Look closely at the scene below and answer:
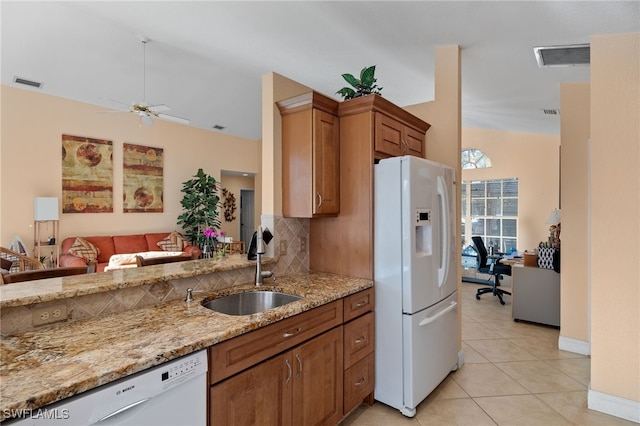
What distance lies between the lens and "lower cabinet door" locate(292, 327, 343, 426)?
170cm

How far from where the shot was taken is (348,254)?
2.53 m

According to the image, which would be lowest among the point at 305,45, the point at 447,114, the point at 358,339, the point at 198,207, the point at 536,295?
the point at 536,295

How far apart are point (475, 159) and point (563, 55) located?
15.0ft

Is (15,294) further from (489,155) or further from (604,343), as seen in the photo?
(489,155)

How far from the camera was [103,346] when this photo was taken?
119 cm

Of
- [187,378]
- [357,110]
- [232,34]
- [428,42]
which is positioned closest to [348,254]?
[357,110]

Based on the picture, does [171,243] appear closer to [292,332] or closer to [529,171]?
[292,332]

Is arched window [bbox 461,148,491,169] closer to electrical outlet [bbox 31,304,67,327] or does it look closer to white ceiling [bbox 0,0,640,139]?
white ceiling [bbox 0,0,640,139]

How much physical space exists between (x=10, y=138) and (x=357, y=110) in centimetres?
543

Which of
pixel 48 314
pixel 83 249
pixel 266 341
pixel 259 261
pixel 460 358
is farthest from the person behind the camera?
pixel 83 249

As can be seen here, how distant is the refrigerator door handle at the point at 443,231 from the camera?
2.48 metres

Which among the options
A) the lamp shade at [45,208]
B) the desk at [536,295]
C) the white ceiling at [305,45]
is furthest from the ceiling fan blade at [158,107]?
the desk at [536,295]

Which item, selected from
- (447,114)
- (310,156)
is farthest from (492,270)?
(310,156)

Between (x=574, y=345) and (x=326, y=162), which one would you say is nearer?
(x=326, y=162)
